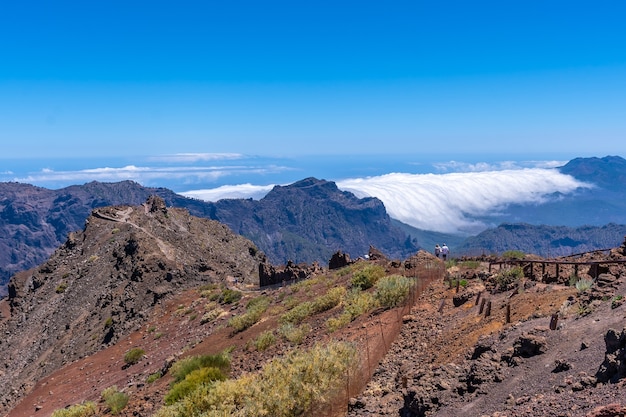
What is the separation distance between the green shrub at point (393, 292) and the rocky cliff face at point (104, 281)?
19.8m

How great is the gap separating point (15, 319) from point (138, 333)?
23.5 m

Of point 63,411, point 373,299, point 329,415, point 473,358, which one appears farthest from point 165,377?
point 473,358

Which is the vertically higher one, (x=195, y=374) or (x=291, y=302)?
(x=195, y=374)

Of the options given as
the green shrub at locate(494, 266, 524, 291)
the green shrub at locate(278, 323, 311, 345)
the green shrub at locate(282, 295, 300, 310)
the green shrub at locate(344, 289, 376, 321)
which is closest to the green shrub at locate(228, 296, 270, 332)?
the green shrub at locate(282, 295, 300, 310)

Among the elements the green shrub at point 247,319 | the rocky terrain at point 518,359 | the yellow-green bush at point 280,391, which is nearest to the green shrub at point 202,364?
the yellow-green bush at point 280,391

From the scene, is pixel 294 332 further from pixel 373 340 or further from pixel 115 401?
pixel 115 401

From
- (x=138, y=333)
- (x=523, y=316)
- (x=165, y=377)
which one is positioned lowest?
(x=138, y=333)

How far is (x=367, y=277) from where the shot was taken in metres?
21.4

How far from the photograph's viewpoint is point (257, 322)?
22188 millimetres

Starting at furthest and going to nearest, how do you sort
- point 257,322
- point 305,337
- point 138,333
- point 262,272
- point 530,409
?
point 262,272
point 138,333
point 257,322
point 305,337
point 530,409

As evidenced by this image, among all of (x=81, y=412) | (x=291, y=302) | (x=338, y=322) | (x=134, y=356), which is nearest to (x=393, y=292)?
(x=338, y=322)

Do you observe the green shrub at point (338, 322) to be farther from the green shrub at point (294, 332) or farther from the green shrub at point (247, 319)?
the green shrub at point (247, 319)

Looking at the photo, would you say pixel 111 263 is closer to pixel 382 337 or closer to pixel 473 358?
pixel 382 337

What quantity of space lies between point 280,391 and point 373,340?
4037mm
